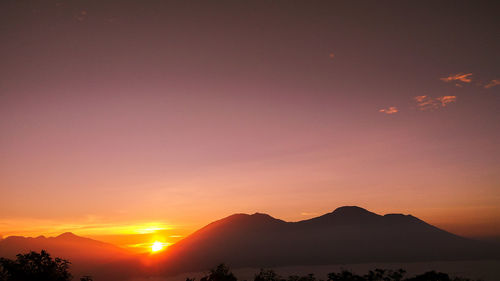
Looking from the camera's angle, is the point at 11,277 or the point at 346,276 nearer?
the point at 11,277

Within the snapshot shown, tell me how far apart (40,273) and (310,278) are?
4581cm

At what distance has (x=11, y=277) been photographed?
50.8 meters

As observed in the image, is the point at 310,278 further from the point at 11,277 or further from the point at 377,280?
the point at 11,277

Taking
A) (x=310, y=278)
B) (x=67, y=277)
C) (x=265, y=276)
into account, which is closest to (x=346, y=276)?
(x=310, y=278)

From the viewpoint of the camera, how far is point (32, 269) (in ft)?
169

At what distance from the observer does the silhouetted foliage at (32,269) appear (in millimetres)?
50250

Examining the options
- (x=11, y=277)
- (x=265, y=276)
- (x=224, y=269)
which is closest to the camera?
(x=11, y=277)

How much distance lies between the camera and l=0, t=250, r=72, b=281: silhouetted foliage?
165ft

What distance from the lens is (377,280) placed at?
72938 mm

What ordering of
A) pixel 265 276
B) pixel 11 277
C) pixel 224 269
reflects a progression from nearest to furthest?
pixel 11 277
pixel 224 269
pixel 265 276

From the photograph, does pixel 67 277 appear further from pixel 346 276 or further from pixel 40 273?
pixel 346 276

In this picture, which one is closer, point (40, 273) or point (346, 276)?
point (40, 273)

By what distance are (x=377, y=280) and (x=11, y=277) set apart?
6164 centimetres

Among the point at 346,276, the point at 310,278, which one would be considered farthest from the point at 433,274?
the point at 310,278
